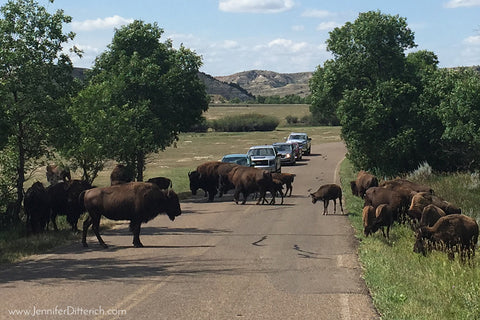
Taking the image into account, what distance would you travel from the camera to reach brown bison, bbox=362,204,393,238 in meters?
17.2

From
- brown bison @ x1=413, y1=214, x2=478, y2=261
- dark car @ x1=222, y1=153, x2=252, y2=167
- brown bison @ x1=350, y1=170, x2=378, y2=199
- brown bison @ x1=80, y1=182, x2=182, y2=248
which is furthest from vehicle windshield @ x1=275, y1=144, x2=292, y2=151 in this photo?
brown bison @ x1=413, y1=214, x2=478, y2=261

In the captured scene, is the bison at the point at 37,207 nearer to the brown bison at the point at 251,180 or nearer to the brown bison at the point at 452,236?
the brown bison at the point at 251,180

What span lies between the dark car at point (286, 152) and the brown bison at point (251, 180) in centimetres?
2534

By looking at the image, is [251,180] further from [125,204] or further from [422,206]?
[125,204]

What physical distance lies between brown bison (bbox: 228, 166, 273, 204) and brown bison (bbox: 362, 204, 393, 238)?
9747mm

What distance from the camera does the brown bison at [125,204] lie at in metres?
16.6

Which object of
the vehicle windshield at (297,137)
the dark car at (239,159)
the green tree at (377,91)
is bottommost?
the vehicle windshield at (297,137)

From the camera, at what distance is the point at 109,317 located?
9070mm

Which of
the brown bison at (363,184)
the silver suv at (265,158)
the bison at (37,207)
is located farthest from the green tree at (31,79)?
the silver suv at (265,158)

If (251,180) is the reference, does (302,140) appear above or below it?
below

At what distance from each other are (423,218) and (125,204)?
7.72 meters

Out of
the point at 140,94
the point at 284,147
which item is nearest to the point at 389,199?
the point at 140,94

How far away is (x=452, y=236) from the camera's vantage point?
1391cm

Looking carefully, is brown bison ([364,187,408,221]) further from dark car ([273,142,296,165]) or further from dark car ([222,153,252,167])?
dark car ([273,142,296,165])
